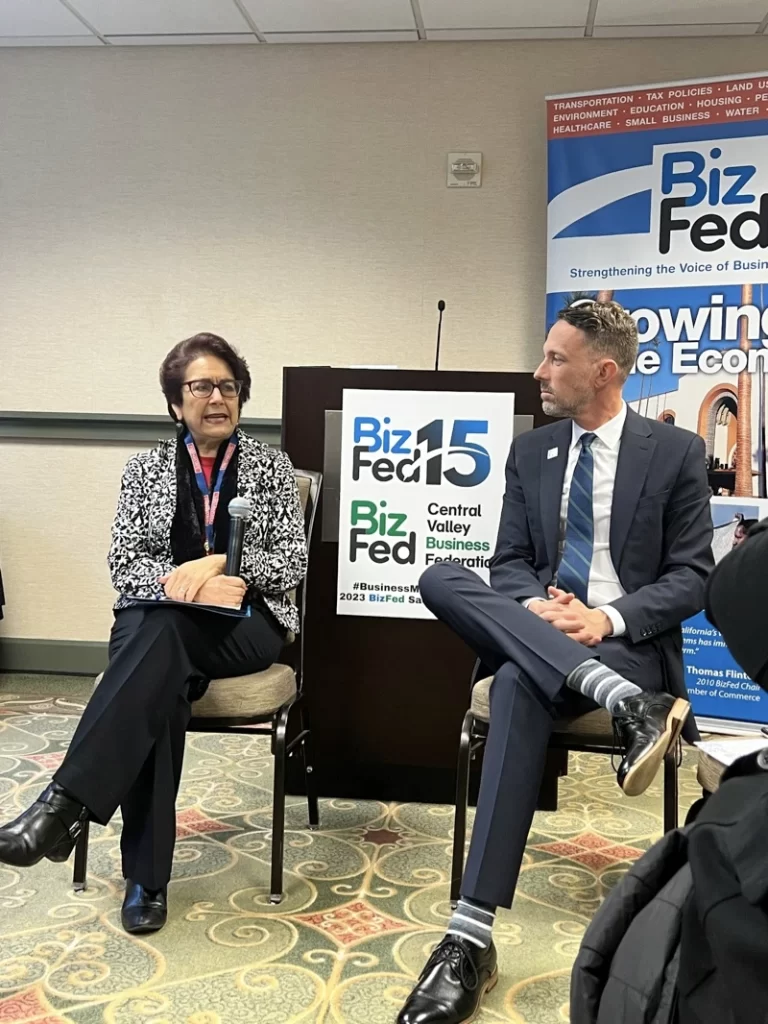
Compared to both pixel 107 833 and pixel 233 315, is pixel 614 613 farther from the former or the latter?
pixel 233 315

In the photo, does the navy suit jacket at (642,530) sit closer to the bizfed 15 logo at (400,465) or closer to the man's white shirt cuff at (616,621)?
the man's white shirt cuff at (616,621)

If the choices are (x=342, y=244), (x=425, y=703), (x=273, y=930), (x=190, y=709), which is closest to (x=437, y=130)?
(x=342, y=244)

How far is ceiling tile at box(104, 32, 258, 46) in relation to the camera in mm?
4242

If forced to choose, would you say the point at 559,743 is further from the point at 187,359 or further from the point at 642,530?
the point at 187,359

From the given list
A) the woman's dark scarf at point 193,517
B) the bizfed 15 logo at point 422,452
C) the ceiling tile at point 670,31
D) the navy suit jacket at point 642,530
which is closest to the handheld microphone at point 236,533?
the woman's dark scarf at point 193,517

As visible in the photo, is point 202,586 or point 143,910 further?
point 202,586

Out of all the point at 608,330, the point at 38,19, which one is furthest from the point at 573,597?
the point at 38,19

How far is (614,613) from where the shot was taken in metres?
2.18

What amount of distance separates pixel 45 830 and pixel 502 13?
3.49 m

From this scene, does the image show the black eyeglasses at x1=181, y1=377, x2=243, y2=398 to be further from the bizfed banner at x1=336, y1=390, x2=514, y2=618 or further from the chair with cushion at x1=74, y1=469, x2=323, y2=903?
the chair with cushion at x1=74, y1=469, x2=323, y2=903

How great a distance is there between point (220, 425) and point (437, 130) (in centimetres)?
232

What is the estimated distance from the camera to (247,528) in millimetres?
2506

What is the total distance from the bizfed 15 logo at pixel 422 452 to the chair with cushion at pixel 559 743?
0.69 meters

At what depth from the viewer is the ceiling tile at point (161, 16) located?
156 inches
